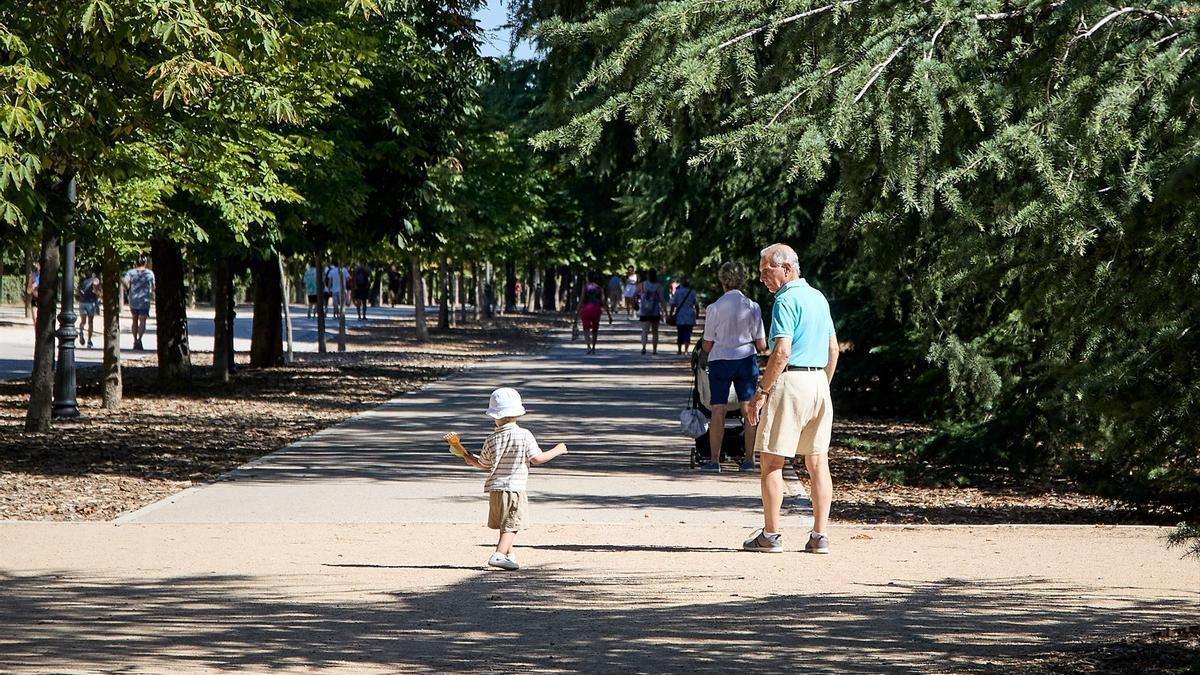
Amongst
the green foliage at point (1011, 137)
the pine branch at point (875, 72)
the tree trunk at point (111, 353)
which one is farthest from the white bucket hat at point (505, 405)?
the tree trunk at point (111, 353)

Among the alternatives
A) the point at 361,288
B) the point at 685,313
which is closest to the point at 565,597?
the point at 685,313

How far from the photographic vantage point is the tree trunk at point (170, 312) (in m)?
22.4

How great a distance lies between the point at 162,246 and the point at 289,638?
16.1 meters

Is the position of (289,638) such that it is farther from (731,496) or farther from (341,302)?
(341,302)

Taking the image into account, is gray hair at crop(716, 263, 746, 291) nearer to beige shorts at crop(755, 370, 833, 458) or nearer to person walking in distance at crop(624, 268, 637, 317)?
beige shorts at crop(755, 370, 833, 458)

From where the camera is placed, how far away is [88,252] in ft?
65.2

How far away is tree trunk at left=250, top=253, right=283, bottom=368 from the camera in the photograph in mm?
28094

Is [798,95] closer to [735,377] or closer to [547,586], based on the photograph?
[547,586]

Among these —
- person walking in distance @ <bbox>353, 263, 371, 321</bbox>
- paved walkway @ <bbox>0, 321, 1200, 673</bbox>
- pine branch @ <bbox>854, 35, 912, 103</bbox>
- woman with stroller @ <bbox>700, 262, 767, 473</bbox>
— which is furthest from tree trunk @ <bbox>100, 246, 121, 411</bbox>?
person walking in distance @ <bbox>353, 263, 371, 321</bbox>

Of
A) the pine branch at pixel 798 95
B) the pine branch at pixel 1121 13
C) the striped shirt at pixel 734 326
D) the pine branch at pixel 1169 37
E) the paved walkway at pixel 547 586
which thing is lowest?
the paved walkway at pixel 547 586

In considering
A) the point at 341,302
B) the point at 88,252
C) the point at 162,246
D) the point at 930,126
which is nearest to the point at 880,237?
the point at 930,126

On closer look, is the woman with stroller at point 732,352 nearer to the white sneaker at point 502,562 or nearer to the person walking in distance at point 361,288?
the white sneaker at point 502,562

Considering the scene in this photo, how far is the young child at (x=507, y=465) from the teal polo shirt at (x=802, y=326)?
1.47 m

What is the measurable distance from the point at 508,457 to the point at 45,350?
9.87 meters
